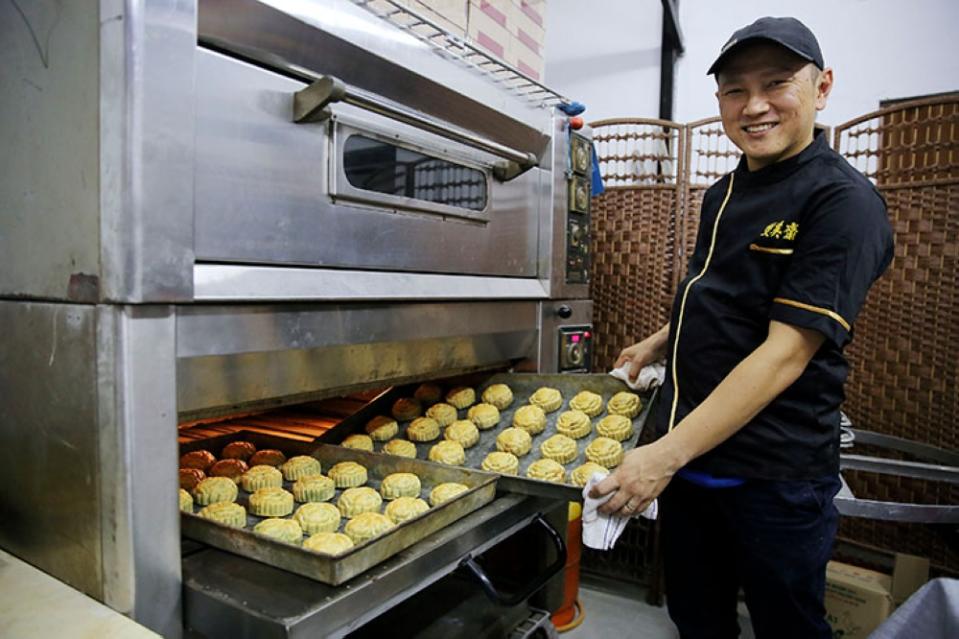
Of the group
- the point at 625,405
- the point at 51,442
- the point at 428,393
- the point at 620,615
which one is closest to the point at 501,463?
the point at 625,405

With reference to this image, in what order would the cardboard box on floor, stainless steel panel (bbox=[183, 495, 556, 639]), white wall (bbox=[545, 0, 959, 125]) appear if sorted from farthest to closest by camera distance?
white wall (bbox=[545, 0, 959, 125]) < the cardboard box on floor < stainless steel panel (bbox=[183, 495, 556, 639])

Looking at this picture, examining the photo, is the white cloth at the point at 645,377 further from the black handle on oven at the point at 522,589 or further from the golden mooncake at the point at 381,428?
the golden mooncake at the point at 381,428

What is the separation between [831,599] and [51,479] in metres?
2.63

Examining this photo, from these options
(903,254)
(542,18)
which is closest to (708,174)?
(903,254)

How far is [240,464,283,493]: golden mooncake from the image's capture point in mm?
1440

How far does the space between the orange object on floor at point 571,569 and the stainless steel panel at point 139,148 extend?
1.72 m

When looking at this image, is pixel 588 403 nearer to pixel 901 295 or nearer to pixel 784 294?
pixel 784 294

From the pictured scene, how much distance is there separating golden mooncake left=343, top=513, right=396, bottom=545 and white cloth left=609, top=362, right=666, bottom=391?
0.85 meters

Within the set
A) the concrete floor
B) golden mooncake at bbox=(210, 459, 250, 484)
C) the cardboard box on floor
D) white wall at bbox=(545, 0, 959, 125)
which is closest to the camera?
golden mooncake at bbox=(210, 459, 250, 484)

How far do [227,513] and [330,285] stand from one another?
1.71 feet

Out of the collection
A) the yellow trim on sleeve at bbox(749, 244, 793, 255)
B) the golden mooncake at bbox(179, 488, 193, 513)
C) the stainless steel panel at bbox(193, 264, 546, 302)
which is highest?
the yellow trim on sleeve at bbox(749, 244, 793, 255)

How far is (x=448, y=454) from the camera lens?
1.64 m

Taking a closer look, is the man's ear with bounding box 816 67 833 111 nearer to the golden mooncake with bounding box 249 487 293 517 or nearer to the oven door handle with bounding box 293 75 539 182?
the oven door handle with bounding box 293 75 539 182

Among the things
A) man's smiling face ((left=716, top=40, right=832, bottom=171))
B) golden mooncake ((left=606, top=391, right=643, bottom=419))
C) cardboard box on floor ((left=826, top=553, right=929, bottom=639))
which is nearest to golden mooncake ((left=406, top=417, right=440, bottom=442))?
golden mooncake ((left=606, top=391, right=643, bottom=419))
